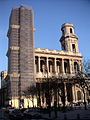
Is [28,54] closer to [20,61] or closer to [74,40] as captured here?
[20,61]

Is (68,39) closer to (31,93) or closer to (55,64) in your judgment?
(55,64)

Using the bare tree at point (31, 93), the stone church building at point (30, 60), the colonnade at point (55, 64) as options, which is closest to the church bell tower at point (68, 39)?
the stone church building at point (30, 60)

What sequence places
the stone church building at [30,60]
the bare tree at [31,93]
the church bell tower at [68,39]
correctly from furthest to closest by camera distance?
the church bell tower at [68,39] → the stone church building at [30,60] → the bare tree at [31,93]

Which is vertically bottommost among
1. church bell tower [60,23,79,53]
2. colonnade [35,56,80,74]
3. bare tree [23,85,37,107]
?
bare tree [23,85,37,107]

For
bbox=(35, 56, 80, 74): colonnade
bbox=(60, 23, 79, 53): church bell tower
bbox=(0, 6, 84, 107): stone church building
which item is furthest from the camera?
bbox=(60, 23, 79, 53): church bell tower

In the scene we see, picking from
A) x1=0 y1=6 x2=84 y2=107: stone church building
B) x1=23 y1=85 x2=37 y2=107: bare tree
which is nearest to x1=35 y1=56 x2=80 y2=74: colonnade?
x1=0 y1=6 x2=84 y2=107: stone church building

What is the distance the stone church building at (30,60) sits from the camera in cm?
8638

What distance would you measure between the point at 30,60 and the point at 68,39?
102 ft

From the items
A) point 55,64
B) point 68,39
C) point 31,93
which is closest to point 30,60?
point 55,64

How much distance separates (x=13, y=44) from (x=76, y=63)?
3680 cm

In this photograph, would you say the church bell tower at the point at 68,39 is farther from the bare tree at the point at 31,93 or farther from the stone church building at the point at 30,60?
the bare tree at the point at 31,93

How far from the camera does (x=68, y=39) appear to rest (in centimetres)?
11244

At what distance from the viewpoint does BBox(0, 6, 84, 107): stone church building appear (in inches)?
3401

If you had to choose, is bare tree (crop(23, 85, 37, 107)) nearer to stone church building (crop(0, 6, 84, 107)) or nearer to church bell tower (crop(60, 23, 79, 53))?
stone church building (crop(0, 6, 84, 107))
